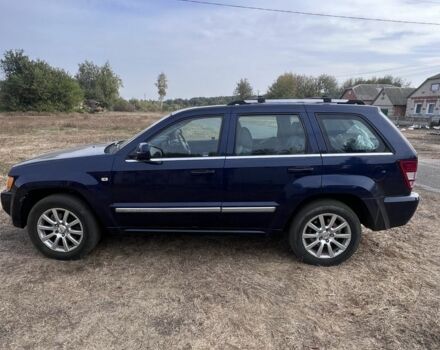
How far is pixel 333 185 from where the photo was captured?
3629 millimetres

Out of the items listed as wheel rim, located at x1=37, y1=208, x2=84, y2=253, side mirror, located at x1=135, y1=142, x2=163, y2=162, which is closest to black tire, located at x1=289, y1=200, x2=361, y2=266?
side mirror, located at x1=135, y1=142, x2=163, y2=162

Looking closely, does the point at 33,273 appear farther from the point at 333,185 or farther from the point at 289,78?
the point at 289,78

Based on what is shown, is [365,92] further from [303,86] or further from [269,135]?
[269,135]

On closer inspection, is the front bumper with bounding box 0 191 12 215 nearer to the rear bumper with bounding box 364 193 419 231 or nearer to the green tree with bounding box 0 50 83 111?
the rear bumper with bounding box 364 193 419 231

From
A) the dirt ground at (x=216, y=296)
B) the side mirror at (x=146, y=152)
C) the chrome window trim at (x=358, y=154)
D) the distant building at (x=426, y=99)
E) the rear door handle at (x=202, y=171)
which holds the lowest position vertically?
the dirt ground at (x=216, y=296)

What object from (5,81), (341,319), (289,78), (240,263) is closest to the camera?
(341,319)

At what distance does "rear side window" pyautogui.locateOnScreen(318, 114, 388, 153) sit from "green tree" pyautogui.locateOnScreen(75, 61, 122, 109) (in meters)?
65.2

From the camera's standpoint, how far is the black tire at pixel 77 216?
379 cm

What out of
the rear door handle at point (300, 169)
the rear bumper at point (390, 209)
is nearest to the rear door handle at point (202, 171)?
the rear door handle at point (300, 169)

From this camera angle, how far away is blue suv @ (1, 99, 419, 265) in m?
3.64

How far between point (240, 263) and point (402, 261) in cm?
187

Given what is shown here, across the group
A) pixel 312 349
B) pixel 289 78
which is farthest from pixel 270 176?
pixel 289 78

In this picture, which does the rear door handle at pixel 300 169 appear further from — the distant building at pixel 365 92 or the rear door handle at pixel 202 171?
the distant building at pixel 365 92

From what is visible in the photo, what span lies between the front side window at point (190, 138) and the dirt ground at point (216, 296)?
123 cm
